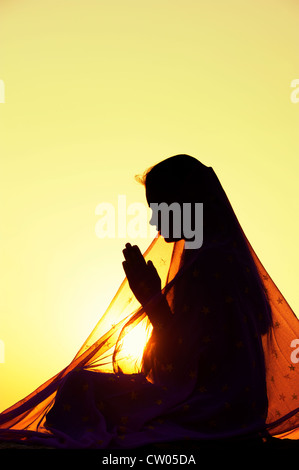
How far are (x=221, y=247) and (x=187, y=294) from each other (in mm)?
188

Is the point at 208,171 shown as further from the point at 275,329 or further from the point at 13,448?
the point at 13,448

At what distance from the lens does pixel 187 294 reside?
1.57 m

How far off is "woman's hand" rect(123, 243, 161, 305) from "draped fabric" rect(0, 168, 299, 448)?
0.14ft

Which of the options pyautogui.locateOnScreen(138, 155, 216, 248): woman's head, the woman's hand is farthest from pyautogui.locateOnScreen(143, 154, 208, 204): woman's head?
the woman's hand

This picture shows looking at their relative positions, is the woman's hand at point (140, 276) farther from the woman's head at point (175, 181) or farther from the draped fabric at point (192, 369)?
the woman's head at point (175, 181)

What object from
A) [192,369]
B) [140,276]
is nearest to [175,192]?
[140,276]

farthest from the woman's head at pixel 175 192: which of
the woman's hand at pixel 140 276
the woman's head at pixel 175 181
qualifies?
the woman's hand at pixel 140 276

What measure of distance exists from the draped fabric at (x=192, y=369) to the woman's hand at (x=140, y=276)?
0.04 m

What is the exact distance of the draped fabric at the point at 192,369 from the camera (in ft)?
4.51

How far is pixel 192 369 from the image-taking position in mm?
1457

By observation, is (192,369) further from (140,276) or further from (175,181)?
(175,181)

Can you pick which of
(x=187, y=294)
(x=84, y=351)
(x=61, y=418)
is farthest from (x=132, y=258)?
(x=61, y=418)

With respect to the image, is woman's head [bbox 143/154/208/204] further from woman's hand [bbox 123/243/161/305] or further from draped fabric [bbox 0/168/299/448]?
woman's hand [bbox 123/243/161/305]

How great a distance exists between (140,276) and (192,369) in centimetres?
32
